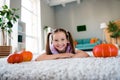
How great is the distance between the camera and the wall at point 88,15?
6.72m

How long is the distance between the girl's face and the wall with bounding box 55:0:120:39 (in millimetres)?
5835

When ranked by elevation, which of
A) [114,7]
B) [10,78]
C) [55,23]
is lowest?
Result: [10,78]

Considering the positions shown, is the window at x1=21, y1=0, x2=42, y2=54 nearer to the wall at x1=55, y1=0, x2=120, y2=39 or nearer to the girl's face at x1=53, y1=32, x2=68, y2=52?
the wall at x1=55, y1=0, x2=120, y2=39

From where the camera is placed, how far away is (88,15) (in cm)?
705

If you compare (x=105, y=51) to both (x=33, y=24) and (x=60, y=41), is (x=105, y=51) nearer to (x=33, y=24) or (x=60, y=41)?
(x=60, y=41)

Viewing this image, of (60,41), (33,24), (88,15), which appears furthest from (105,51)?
(88,15)

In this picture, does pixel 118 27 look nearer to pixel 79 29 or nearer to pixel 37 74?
pixel 79 29

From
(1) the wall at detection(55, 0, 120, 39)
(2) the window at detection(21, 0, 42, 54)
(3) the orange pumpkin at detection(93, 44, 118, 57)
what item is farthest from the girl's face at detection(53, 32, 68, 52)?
(1) the wall at detection(55, 0, 120, 39)

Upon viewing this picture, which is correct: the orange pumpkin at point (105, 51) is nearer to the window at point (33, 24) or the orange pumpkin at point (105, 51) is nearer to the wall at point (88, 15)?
the window at point (33, 24)

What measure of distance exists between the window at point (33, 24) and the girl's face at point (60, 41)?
4249 mm

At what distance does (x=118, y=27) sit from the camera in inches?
237

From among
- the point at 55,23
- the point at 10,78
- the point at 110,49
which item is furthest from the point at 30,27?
the point at 10,78

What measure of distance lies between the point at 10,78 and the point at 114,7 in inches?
271

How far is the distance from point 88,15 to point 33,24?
2.67m
